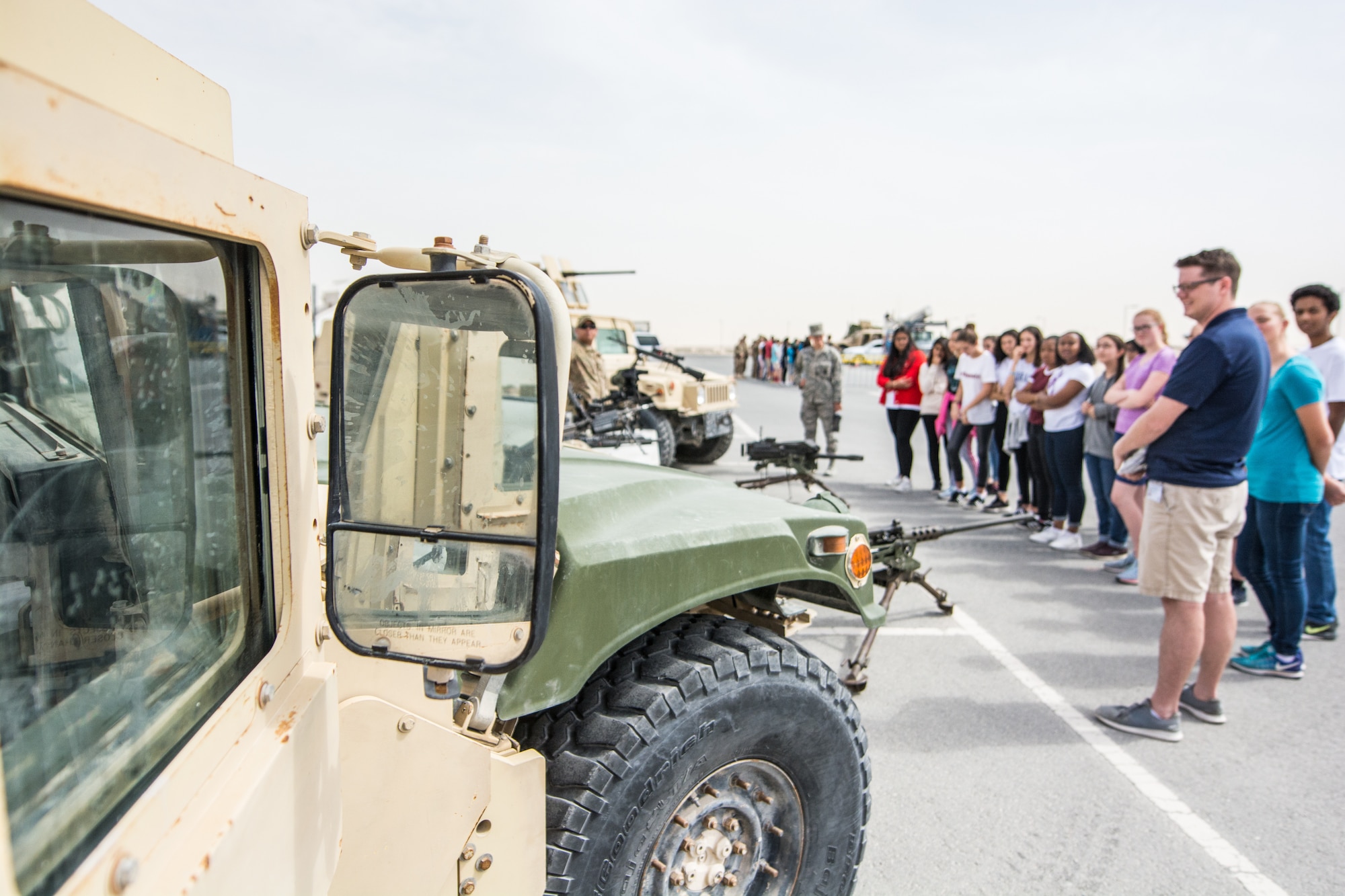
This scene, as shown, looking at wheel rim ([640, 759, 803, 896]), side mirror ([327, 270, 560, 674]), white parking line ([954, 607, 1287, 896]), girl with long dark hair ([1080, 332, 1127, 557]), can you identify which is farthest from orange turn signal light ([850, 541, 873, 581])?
girl with long dark hair ([1080, 332, 1127, 557])

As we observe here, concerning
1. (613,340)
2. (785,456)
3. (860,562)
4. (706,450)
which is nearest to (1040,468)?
(785,456)

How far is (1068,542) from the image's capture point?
6336mm

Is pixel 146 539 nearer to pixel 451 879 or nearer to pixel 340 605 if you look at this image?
pixel 340 605

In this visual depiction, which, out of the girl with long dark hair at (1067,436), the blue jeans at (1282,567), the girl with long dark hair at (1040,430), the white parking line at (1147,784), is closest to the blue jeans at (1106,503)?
the girl with long dark hair at (1067,436)

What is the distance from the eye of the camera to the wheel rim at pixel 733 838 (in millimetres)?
1718

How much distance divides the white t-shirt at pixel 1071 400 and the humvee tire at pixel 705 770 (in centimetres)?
513

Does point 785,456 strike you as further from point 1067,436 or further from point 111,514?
point 111,514

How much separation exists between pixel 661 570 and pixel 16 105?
1277mm

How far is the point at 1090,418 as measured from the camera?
6266mm

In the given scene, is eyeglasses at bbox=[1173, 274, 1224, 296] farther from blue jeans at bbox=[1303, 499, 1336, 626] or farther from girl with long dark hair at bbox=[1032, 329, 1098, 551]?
girl with long dark hair at bbox=[1032, 329, 1098, 551]

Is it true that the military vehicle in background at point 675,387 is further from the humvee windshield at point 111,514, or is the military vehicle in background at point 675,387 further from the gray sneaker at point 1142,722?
the humvee windshield at point 111,514

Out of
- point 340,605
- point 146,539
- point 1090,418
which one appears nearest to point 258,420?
point 146,539

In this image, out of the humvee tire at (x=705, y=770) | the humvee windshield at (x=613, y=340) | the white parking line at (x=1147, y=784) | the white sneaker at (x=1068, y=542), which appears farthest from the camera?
the humvee windshield at (x=613, y=340)

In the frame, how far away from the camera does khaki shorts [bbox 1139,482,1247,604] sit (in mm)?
3035
